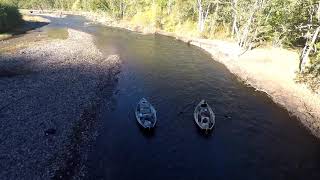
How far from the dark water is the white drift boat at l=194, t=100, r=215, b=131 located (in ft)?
3.03

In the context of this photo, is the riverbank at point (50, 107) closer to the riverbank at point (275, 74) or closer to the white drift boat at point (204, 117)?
the white drift boat at point (204, 117)

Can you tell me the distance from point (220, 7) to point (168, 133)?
65909mm

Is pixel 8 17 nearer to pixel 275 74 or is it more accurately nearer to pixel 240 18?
pixel 240 18

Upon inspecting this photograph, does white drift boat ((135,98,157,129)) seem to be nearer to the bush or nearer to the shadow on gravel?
the shadow on gravel

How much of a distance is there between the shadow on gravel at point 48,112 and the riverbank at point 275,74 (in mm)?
24712

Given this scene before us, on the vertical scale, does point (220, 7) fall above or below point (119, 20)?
above

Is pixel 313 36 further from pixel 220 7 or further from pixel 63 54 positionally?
pixel 63 54

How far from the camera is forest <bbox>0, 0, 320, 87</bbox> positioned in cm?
5625

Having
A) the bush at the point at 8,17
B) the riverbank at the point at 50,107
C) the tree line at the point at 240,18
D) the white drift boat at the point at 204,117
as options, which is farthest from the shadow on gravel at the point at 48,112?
the bush at the point at 8,17

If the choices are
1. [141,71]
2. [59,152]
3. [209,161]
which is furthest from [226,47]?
[59,152]

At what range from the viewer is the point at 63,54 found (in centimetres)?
6581

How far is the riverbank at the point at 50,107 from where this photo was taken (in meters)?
28.2

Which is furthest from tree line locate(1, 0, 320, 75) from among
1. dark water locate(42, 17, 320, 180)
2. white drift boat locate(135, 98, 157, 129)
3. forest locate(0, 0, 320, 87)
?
white drift boat locate(135, 98, 157, 129)

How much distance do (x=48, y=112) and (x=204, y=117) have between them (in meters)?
19.2
